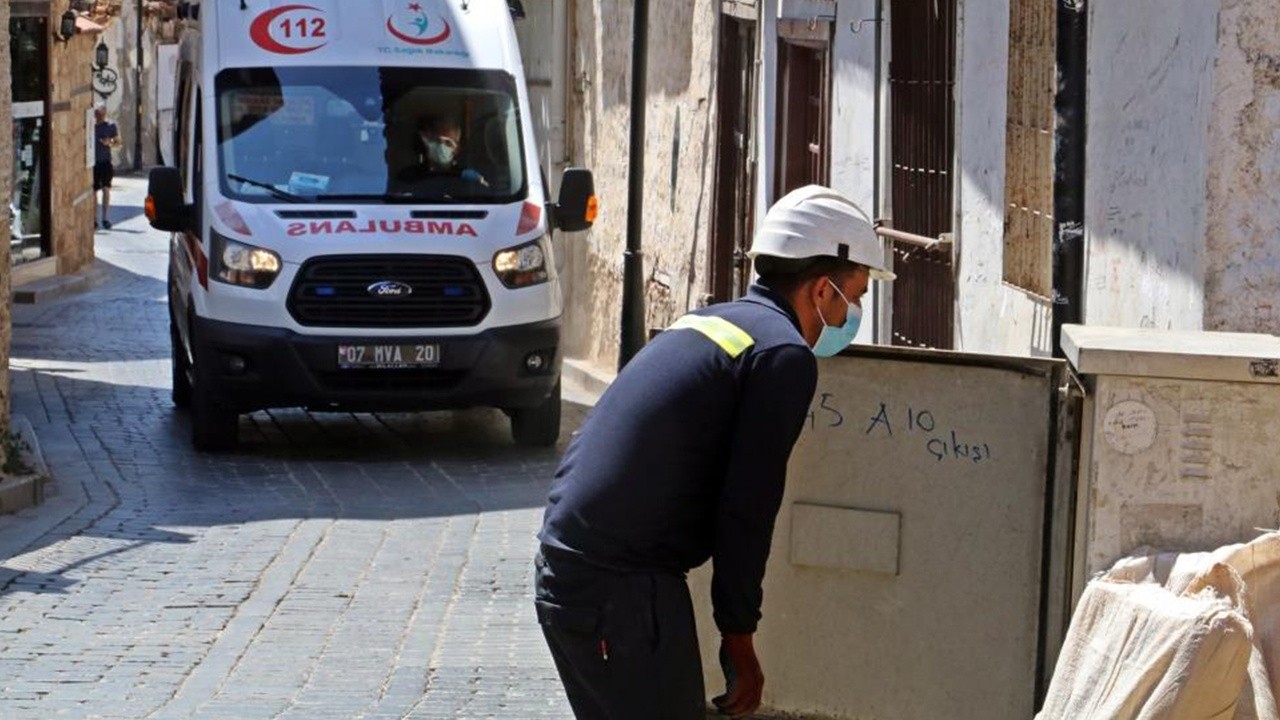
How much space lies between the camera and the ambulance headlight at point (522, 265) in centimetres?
1325

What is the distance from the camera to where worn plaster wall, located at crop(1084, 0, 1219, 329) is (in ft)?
23.0

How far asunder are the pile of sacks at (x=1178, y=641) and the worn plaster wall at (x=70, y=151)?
23099mm

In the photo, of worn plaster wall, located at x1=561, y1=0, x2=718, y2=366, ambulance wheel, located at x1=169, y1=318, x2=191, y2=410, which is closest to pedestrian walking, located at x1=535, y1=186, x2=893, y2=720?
ambulance wheel, located at x1=169, y1=318, x2=191, y2=410

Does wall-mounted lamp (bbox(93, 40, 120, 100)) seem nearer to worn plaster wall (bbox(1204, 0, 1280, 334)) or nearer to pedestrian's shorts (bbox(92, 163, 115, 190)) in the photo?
pedestrian's shorts (bbox(92, 163, 115, 190))

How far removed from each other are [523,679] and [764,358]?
3428 millimetres

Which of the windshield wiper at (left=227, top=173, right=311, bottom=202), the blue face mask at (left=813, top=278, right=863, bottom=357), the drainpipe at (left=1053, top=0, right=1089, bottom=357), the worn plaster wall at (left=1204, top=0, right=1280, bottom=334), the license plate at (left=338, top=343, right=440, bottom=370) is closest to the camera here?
the blue face mask at (left=813, top=278, right=863, bottom=357)

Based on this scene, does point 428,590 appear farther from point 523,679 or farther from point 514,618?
point 523,679

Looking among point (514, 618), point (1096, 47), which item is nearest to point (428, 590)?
point (514, 618)

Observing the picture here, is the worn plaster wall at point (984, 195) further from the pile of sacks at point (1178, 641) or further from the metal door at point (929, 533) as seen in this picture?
the pile of sacks at point (1178, 641)

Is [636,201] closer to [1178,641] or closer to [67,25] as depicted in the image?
[1178,641]

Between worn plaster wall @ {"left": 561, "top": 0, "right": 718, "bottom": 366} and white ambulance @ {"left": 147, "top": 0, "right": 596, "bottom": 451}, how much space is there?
3.28 m

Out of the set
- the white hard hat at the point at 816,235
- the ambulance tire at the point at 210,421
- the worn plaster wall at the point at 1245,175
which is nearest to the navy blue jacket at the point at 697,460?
the white hard hat at the point at 816,235

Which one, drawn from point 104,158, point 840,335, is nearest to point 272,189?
point 840,335

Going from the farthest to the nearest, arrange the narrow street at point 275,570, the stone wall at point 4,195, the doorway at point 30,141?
the doorway at point 30,141
the stone wall at point 4,195
the narrow street at point 275,570
